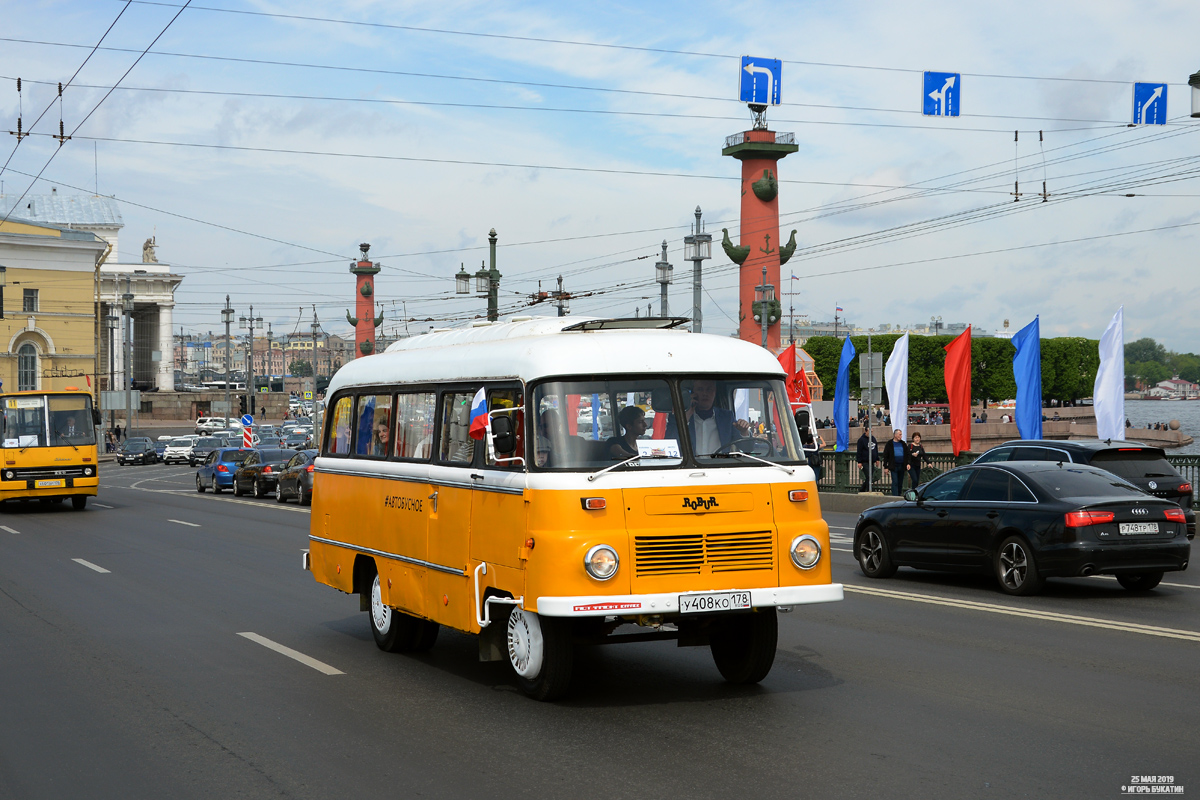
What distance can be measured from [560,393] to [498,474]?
68 centimetres

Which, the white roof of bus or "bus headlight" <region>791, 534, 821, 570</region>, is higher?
the white roof of bus

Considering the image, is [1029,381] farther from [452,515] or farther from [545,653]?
[545,653]

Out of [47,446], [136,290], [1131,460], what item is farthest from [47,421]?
[136,290]

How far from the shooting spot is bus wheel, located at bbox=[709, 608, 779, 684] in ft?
28.2

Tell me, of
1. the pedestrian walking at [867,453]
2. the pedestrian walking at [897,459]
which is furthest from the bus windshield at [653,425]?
the pedestrian walking at [867,453]

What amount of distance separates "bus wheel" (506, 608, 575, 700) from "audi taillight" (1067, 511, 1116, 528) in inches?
280

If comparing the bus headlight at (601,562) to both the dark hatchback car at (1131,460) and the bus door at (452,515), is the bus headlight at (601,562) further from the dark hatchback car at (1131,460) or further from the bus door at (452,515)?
the dark hatchback car at (1131,460)

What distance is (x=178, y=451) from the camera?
77188mm

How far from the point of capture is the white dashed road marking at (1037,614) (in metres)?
10.9

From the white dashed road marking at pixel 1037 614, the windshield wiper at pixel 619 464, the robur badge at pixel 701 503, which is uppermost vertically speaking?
the windshield wiper at pixel 619 464

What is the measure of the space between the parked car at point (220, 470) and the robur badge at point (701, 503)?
117ft

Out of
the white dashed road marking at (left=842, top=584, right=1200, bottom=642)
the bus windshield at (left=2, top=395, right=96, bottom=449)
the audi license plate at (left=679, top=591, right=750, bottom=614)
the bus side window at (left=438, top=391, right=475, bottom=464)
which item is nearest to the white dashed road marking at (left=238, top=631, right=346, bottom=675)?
the bus side window at (left=438, top=391, right=475, bottom=464)

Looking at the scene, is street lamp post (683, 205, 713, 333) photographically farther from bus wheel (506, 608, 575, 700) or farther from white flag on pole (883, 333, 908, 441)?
bus wheel (506, 608, 575, 700)

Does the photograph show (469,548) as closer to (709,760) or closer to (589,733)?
(589,733)
